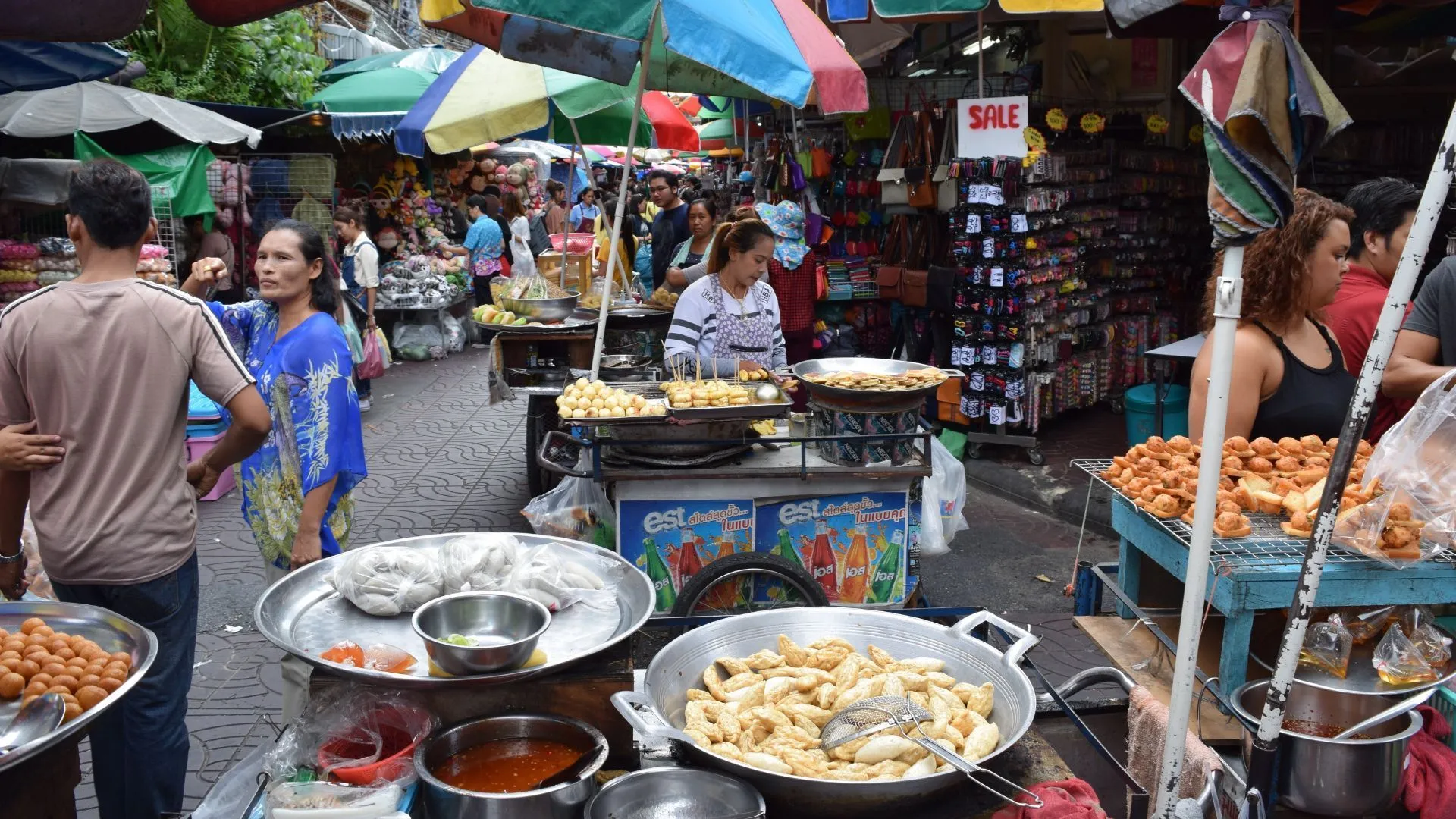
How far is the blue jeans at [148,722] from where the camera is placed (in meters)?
3.25

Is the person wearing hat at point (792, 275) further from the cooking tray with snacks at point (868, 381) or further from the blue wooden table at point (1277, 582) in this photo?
the blue wooden table at point (1277, 582)

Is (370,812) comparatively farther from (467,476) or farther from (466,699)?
(467,476)

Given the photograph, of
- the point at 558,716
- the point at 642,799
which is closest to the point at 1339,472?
the point at 642,799

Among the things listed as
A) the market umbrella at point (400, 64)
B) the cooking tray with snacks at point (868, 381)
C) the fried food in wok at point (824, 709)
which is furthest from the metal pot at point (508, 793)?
the market umbrella at point (400, 64)

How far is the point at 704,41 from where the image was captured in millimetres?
4719

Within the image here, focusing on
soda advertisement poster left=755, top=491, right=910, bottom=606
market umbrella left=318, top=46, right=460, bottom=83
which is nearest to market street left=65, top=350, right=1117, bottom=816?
soda advertisement poster left=755, top=491, right=910, bottom=606

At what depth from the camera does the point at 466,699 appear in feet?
8.07

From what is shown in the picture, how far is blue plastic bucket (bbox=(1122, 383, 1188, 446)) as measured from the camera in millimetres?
7758

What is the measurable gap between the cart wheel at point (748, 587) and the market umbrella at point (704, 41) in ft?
6.92

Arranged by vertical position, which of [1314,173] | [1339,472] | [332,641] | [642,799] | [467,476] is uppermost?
[1314,173]

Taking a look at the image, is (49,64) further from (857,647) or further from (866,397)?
(857,647)

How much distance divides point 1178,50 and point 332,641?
33.6 feet

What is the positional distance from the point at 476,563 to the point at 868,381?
102 inches

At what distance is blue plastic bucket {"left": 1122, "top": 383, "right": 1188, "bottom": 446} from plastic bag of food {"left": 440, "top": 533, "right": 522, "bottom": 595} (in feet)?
19.6
